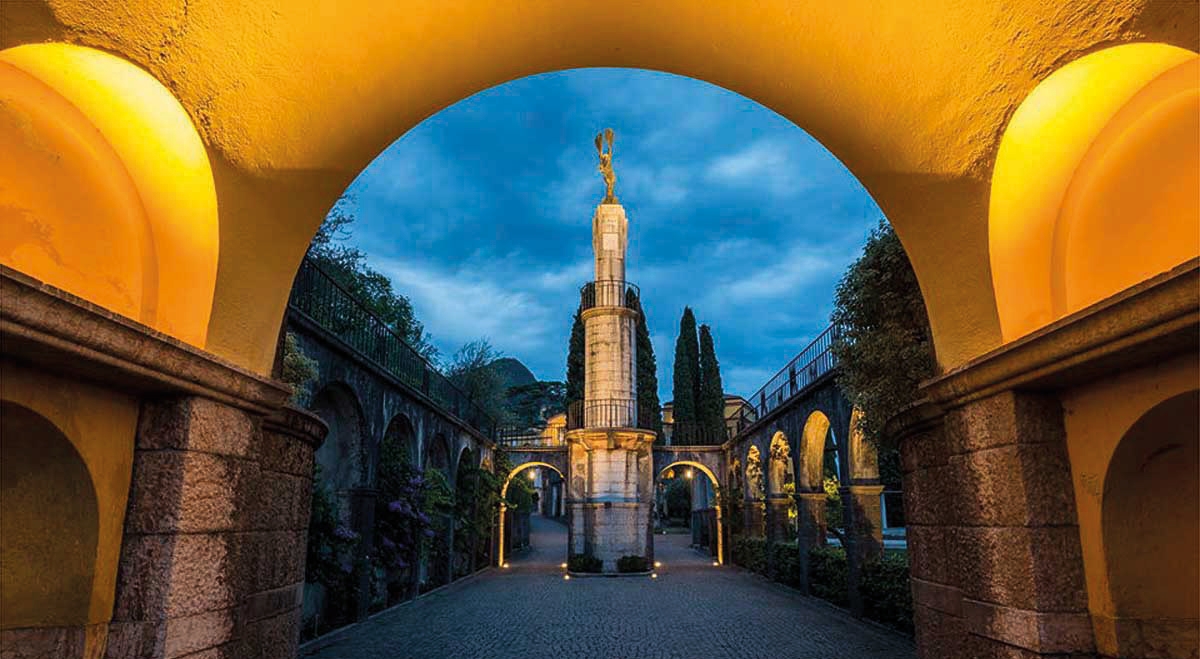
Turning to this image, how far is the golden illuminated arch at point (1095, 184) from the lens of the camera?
2.96 m

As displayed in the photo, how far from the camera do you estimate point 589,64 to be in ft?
13.9

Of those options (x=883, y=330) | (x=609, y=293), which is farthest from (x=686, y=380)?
(x=883, y=330)

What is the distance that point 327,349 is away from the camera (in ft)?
33.4

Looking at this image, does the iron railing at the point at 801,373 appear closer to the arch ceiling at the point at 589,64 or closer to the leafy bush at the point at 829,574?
the leafy bush at the point at 829,574

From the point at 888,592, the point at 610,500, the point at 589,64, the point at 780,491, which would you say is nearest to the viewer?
the point at 589,64

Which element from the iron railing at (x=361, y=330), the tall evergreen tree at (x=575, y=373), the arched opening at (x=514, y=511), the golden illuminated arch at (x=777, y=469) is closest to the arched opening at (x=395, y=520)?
the iron railing at (x=361, y=330)

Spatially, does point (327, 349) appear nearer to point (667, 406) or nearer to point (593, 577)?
point (593, 577)

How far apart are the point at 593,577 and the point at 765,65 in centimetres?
1782

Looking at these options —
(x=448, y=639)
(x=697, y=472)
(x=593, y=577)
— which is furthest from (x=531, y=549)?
(x=448, y=639)

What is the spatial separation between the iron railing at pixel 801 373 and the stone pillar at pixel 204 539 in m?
9.44

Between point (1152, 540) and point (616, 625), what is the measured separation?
9369 mm

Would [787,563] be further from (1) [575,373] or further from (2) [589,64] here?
(1) [575,373]

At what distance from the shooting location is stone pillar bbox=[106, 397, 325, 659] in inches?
121

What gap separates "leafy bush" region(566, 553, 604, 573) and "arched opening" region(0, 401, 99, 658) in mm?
18126
